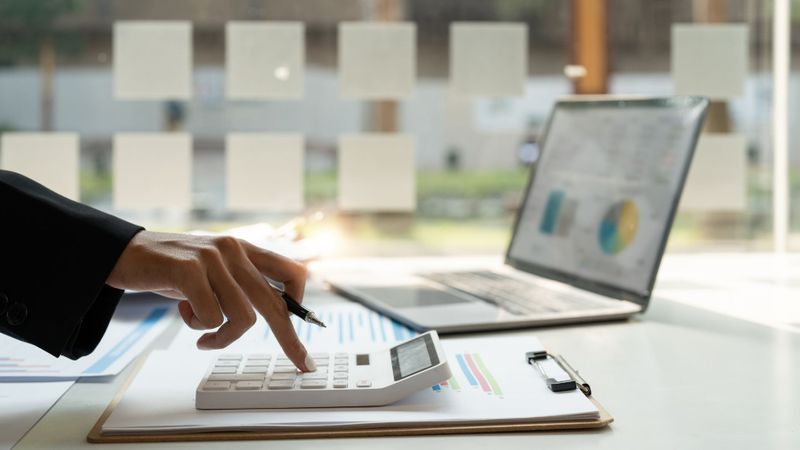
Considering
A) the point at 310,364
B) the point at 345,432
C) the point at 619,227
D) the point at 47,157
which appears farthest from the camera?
the point at 47,157

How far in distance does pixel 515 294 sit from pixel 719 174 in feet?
3.36

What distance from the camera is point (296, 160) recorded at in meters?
2.05

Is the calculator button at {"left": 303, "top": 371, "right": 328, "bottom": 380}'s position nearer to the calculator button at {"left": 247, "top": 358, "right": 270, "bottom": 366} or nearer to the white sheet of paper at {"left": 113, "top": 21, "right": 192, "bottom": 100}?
the calculator button at {"left": 247, "top": 358, "right": 270, "bottom": 366}

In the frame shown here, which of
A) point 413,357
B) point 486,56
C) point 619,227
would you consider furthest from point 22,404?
point 486,56

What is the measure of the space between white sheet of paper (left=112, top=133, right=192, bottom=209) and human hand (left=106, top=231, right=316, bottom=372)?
1245mm

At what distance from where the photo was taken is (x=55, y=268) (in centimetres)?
78

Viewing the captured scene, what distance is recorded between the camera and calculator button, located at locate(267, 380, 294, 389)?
749 mm

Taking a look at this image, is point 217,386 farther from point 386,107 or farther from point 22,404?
point 386,107

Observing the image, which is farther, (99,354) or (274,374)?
(99,354)

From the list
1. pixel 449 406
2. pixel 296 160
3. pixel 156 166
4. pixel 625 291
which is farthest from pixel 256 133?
pixel 449 406

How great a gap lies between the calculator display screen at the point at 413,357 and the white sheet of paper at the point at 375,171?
122 centimetres

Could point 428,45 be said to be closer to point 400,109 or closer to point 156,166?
point 400,109

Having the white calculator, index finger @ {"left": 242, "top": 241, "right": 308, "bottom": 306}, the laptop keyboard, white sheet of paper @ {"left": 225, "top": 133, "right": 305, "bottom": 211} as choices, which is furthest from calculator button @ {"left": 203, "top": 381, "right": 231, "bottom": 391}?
white sheet of paper @ {"left": 225, "top": 133, "right": 305, "bottom": 211}

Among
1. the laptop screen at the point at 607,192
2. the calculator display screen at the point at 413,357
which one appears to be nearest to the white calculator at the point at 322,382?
the calculator display screen at the point at 413,357
